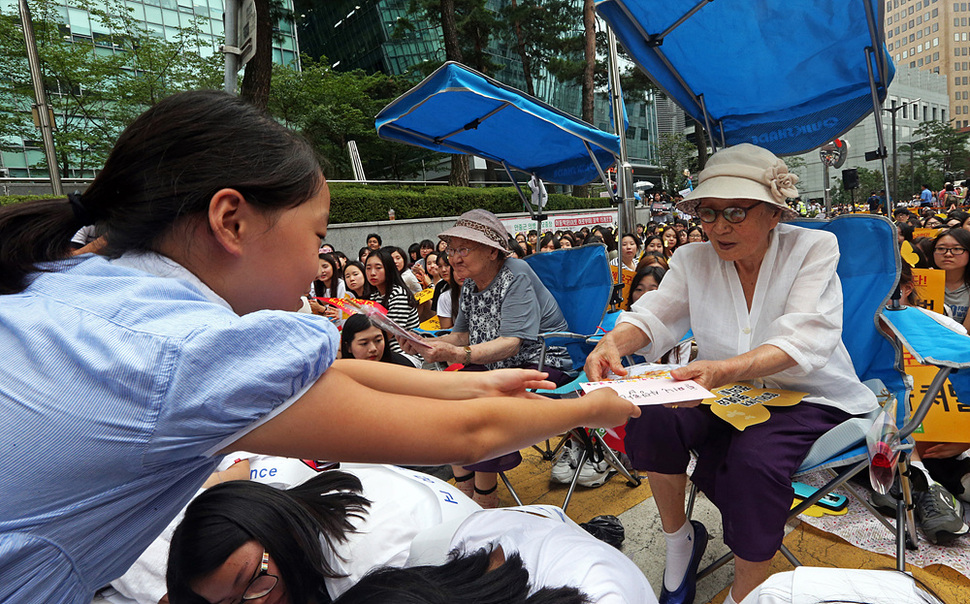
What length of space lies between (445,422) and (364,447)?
13cm

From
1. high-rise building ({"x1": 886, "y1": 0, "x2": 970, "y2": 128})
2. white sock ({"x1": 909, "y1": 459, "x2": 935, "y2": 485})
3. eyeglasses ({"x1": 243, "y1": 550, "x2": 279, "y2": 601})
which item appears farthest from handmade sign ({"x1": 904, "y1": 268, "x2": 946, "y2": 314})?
high-rise building ({"x1": 886, "y1": 0, "x2": 970, "y2": 128})

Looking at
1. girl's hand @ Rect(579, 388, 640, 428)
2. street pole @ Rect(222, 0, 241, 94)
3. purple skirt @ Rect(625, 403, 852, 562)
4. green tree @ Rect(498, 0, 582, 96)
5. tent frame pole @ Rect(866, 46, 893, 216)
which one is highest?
green tree @ Rect(498, 0, 582, 96)

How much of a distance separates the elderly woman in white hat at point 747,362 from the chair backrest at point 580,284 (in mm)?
1275

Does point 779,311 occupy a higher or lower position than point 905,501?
higher

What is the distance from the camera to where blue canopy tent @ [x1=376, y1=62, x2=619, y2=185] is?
3.50 metres

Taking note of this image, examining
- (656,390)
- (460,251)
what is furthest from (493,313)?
(656,390)

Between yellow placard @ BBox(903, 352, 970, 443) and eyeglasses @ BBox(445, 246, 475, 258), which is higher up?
eyeglasses @ BBox(445, 246, 475, 258)

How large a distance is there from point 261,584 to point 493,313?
202 cm

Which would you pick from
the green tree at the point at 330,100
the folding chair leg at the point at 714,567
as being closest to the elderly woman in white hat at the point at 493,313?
the folding chair leg at the point at 714,567

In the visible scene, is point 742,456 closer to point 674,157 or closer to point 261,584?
point 261,584

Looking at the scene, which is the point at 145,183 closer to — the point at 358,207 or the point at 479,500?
the point at 479,500

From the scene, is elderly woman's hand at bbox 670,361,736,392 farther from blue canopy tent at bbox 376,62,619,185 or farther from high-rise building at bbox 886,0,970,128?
high-rise building at bbox 886,0,970,128

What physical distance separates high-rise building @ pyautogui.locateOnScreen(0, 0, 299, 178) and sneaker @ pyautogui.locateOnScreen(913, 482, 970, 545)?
63.5 ft

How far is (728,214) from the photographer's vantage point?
6.73 feet
